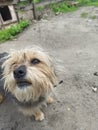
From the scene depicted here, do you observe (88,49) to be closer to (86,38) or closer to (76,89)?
(86,38)

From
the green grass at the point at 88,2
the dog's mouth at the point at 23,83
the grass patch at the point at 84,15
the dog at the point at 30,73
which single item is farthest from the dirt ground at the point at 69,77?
the green grass at the point at 88,2

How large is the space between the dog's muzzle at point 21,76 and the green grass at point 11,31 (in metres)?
4.49

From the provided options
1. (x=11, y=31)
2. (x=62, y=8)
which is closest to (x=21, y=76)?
(x=11, y=31)

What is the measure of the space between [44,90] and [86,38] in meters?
3.80

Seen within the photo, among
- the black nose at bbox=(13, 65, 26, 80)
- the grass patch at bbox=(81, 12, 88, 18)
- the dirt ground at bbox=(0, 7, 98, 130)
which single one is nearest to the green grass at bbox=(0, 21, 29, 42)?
the dirt ground at bbox=(0, 7, 98, 130)

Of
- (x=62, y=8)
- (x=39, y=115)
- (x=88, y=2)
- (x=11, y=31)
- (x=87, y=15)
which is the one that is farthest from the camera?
(x=88, y=2)

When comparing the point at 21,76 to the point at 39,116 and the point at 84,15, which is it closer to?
the point at 39,116

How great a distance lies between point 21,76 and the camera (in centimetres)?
228

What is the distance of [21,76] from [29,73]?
97 mm

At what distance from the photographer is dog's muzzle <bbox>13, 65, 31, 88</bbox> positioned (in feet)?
7.44

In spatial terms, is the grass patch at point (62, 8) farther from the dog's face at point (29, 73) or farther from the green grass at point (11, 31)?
the dog's face at point (29, 73)

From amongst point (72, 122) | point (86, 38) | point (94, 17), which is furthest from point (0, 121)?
point (94, 17)

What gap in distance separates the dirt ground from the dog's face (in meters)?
0.65

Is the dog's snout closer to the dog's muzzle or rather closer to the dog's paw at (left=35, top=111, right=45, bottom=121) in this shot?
the dog's muzzle
